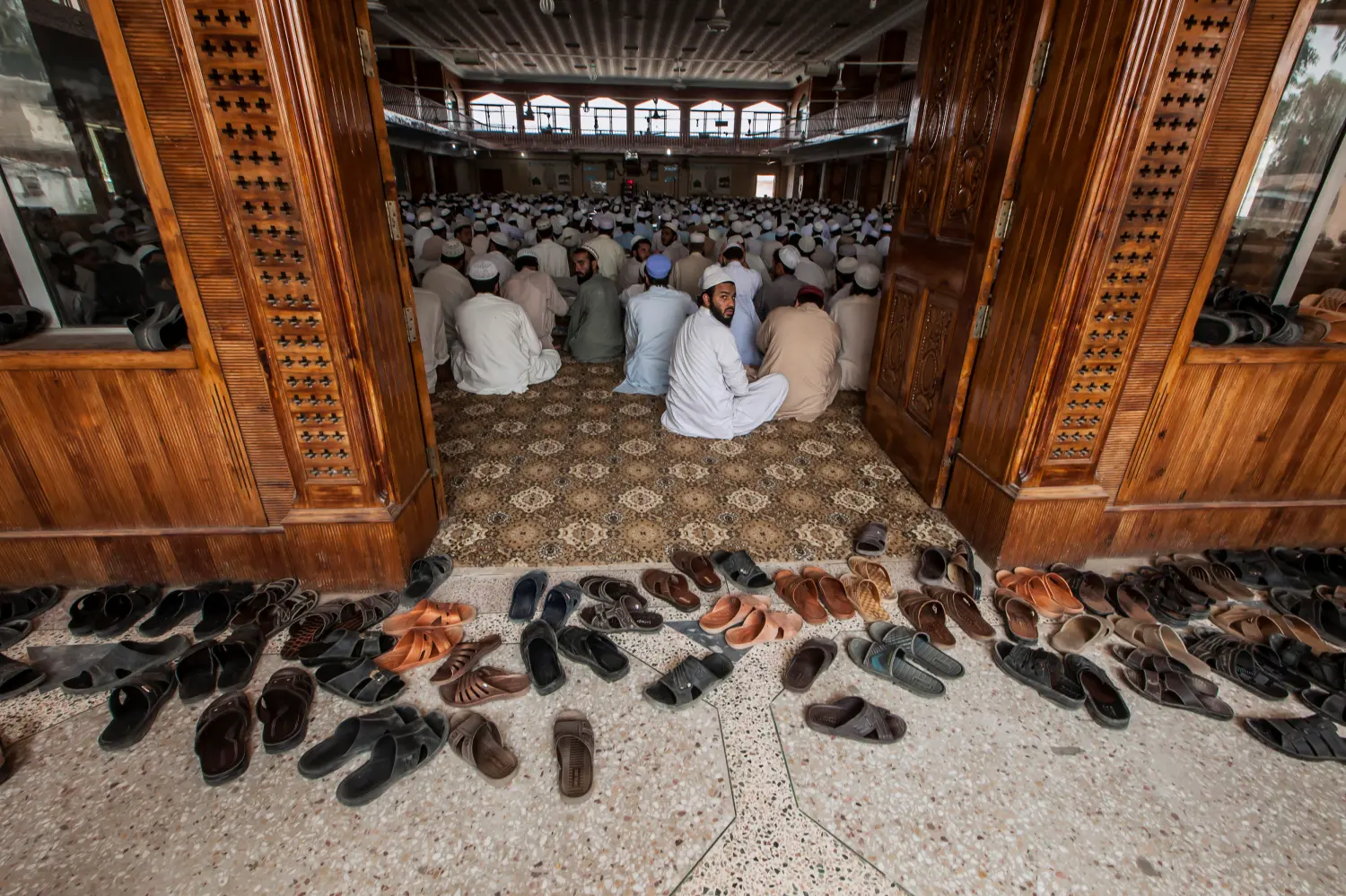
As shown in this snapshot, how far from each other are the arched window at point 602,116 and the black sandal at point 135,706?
93.2 feet

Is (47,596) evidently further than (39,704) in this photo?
Yes

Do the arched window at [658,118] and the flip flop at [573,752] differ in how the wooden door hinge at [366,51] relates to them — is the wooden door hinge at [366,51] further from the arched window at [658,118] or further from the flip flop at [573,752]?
the arched window at [658,118]

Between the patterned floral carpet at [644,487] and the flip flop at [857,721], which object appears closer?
the flip flop at [857,721]

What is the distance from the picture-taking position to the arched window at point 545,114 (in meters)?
26.1

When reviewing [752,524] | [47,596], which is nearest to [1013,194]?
[752,524]

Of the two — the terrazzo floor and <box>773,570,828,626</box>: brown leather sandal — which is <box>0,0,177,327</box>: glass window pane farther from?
<box>773,570,828,626</box>: brown leather sandal

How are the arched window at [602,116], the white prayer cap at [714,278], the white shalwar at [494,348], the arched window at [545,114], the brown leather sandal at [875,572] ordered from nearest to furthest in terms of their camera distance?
the brown leather sandal at [875,572] < the white prayer cap at [714,278] < the white shalwar at [494,348] < the arched window at [545,114] < the arched window at [602,116]

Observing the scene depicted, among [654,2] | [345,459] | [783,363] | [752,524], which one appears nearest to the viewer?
[345,459]

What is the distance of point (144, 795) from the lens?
1.52 m

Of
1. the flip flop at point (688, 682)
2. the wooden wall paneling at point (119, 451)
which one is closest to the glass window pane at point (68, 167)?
the wooden wall paneling at point (119, 451)

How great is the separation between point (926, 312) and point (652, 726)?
7.35ft

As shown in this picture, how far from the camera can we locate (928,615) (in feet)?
6.98

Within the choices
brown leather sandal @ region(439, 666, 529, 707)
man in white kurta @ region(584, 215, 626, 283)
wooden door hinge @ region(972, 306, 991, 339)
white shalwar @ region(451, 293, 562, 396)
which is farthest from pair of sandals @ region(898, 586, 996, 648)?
man in white kurta @ region(584, 215, 626, 283)

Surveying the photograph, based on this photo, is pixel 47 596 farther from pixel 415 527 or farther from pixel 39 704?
pixel 415 527
